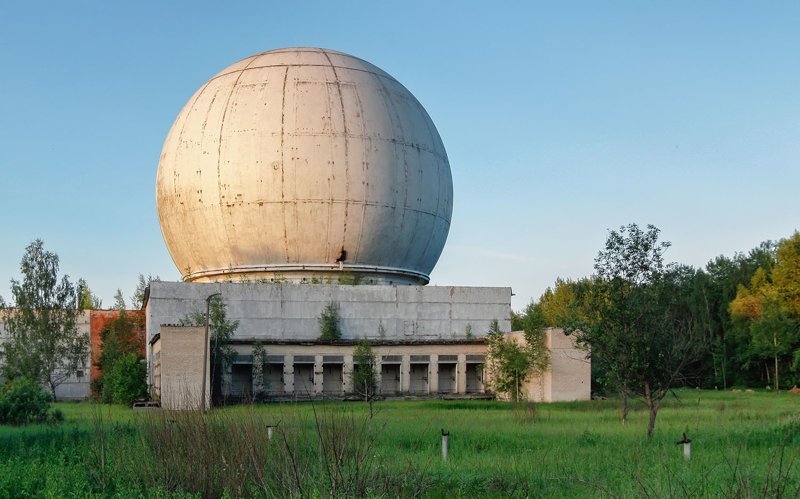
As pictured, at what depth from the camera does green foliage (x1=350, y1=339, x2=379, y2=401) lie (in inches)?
1474

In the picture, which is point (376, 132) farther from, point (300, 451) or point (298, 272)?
point (300, 451)

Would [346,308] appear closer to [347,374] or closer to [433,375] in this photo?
[347,374]

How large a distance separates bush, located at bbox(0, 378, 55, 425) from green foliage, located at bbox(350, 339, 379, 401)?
47.3ft

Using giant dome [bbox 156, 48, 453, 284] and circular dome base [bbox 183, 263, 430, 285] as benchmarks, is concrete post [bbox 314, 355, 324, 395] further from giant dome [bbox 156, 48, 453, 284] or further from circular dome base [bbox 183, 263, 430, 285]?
giant dome [bbox 156, 48, 453, 284]

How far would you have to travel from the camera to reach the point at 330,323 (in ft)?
128

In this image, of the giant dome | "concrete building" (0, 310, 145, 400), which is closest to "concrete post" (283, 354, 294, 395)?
the giant dome

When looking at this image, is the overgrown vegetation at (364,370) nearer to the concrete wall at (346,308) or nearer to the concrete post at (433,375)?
the concrete wall at (346,308)

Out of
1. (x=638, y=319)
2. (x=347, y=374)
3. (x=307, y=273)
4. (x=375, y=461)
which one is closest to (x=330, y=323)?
(x=347, y=374)

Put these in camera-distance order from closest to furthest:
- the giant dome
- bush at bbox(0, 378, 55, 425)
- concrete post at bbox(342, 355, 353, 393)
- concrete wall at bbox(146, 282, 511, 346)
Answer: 1. bush at bbox(0, 378, 55, 425)
2. concrete post at bbox(342, 355, 353, 393)
3. concrete wall at bbox(146, 282, 511, 346)
4. the giant dome

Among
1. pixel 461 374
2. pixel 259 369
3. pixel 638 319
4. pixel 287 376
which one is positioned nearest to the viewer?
pixel 638 319

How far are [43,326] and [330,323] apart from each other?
12186mm

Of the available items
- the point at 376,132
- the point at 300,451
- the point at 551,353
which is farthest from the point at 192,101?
the point at 300,451

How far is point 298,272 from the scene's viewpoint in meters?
40.3

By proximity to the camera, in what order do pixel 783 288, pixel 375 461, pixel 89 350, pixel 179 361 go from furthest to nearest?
pixel 783 288 → pixel 89 350 → pixel 179 361 → pixel 375 461
